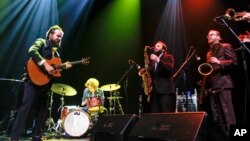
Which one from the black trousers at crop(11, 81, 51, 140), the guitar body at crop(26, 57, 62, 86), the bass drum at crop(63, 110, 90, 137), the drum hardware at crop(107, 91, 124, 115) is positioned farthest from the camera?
the drum hardware at crop(107, 91, 124, 115)

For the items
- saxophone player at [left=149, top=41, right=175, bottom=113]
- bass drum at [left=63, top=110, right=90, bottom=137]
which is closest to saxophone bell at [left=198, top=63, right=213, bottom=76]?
saxophone player at [left=149, top=41, right=175, bottom=113]

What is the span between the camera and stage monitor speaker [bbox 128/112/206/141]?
2010mm

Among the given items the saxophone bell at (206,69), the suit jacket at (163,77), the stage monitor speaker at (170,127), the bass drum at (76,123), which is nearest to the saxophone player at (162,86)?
the suit jacket at (163,77)

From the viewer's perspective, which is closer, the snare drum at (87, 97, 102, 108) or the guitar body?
the guitar body

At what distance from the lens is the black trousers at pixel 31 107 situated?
4.30 metres

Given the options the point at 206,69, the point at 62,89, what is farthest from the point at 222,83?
the point at 62,89

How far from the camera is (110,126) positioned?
10.5 ft

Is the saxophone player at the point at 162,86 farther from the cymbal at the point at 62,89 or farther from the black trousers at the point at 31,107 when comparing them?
the cymbal at the point at 62,89

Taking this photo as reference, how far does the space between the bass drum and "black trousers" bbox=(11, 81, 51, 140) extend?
282 cm

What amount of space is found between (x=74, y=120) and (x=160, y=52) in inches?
124

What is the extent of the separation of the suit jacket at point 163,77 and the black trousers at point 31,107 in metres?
1.87

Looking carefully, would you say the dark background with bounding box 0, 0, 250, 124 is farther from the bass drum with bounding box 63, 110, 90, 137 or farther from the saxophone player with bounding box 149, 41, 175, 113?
the saxophone player with bounding box 149, 41, 175, 113

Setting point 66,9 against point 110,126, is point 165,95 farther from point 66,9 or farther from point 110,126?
point 66,9

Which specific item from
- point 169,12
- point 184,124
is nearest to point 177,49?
point 169,12
